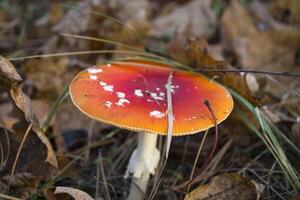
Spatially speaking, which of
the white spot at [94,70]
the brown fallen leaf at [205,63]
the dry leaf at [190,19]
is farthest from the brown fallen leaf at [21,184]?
the dry leaf at [190,19]

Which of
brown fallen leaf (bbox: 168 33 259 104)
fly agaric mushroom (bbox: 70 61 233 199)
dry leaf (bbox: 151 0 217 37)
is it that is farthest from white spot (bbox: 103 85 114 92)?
dry leaf (bbox: 151 0 217 37)

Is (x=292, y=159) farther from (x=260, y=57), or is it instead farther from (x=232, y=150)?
(x=260, y=57)

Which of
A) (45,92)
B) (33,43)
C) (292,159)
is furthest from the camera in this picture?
(33,43)

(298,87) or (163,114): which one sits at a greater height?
(163,114)

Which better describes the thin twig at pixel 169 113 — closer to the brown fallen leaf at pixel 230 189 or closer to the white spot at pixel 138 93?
A: the white spot at pixel 138 93

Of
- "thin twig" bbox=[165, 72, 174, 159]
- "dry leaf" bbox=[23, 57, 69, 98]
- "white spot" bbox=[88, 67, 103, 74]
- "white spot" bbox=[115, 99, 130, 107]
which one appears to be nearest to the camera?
"thin twig" bbox=[165, 72, 174, 159]

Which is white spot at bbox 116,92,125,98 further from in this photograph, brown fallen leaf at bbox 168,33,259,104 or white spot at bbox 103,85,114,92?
brown fallen leaf at bbox 168,33,259,104

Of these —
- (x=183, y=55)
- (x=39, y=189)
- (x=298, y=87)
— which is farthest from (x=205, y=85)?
(x=298, y=87)
